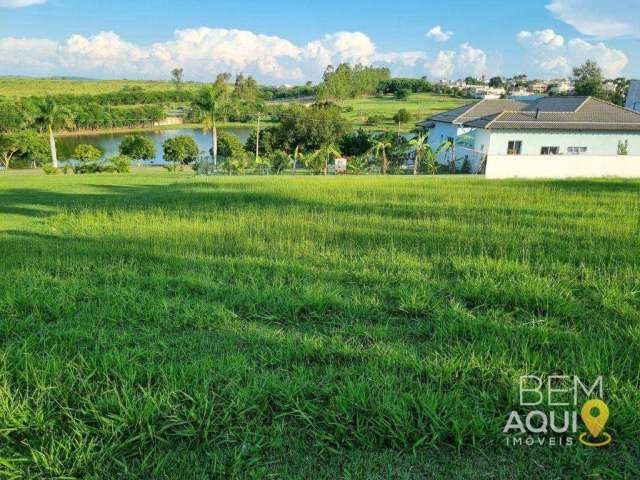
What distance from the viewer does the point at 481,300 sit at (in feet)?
14.8

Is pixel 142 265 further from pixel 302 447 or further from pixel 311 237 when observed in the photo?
pixel 302 447

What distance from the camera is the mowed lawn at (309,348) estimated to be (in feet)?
8.50

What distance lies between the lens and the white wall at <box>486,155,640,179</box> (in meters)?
22.6

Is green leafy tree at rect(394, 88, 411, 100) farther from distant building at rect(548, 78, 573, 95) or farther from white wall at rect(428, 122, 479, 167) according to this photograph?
white wall at rect(428, 122, 479, 167)

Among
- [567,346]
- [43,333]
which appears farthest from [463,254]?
[43,333]

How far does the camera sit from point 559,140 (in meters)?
40.6

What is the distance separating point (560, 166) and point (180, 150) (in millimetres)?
52608

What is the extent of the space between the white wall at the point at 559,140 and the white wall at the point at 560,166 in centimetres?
1537

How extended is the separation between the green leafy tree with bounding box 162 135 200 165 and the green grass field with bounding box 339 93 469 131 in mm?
31397

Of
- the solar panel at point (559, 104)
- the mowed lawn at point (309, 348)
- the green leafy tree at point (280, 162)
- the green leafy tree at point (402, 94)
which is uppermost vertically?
the green leafy tree at point (402, 94)

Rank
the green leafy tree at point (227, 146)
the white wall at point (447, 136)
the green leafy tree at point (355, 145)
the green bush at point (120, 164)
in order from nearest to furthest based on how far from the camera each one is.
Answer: the white wall at point (447, 136) → the green bush at point (120, 164) → the green leafy tree at point (355, 145) → the green leafy tree at point (227, 146)

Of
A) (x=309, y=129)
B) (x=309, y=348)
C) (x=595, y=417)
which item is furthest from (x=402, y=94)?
(x=595, y=417)

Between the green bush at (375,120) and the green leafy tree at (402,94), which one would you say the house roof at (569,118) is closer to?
the green bush at (375,120)

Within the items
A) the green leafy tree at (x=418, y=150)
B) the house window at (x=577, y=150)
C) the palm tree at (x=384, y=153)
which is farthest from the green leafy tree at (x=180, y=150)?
the house window at (x=577, y=150)
